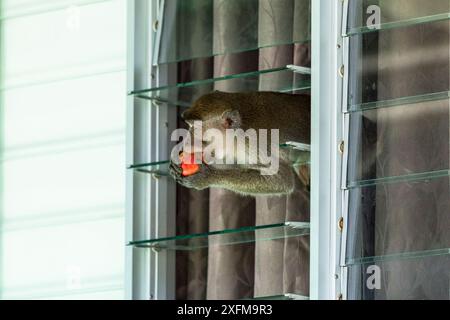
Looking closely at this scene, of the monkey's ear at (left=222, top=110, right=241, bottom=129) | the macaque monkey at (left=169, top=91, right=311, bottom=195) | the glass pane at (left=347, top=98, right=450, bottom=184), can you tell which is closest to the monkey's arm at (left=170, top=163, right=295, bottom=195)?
the macaque monkey at (left=169, top=91, right=311, bottom=195)

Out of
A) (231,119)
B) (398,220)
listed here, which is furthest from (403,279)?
(231,119)

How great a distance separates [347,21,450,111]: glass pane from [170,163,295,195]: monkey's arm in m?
0.41

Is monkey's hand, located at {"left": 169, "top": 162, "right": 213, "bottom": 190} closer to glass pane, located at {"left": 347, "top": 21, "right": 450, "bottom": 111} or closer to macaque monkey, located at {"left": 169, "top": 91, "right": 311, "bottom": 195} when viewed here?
macaque monkey, located at {"left": 169, "top": 91, "right": 311, "bottom": 195}

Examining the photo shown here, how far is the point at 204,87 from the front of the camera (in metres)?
3.27

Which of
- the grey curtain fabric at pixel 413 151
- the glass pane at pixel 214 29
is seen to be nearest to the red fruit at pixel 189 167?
the glass pane at pixel 214 29

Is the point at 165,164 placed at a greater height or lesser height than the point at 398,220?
greater

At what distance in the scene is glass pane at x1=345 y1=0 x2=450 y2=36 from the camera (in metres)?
2.67

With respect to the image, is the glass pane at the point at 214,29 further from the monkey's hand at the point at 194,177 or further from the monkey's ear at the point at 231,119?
the monkey's hand at the point at 194,177

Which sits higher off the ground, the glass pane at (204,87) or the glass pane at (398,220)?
the glass pane at (204,87)

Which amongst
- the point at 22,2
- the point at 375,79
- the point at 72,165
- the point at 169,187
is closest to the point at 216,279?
the point at 169,187

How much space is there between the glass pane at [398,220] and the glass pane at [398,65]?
0.59 feet

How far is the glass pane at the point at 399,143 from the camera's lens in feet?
8.63

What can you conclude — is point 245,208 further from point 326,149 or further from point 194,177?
point 326,149

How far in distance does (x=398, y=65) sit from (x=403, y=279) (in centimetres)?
45
